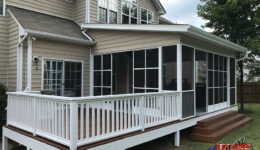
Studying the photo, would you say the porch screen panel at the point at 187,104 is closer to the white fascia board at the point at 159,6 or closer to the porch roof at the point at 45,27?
the porch roof at the point at 45,27

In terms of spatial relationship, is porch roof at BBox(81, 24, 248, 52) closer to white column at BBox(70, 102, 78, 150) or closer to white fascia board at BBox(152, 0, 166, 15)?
white column at BBox(70, 102, 78, 150)

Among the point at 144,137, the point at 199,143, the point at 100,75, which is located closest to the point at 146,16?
the point at 100,75

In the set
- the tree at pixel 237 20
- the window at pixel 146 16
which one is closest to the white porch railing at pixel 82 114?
the window at pixel 146 16

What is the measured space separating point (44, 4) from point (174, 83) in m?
6.07

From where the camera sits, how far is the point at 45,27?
6.49 meters

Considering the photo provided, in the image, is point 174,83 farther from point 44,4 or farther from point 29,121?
point 44,4

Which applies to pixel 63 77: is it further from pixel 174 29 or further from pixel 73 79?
pixel 174 29

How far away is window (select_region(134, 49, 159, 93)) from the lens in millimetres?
5895

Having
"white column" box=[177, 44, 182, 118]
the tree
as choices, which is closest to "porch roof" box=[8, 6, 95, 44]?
"white column" box=[177, 44, 182, 118]

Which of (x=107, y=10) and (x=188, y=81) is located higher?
(x=107, y=10)

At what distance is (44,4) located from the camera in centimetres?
794

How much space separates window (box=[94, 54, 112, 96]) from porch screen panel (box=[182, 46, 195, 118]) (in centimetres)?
270

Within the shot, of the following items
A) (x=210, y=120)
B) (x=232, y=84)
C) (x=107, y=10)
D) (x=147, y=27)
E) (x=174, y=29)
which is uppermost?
(x=107, y=10)

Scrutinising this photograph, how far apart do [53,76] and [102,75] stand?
69.4 inches
